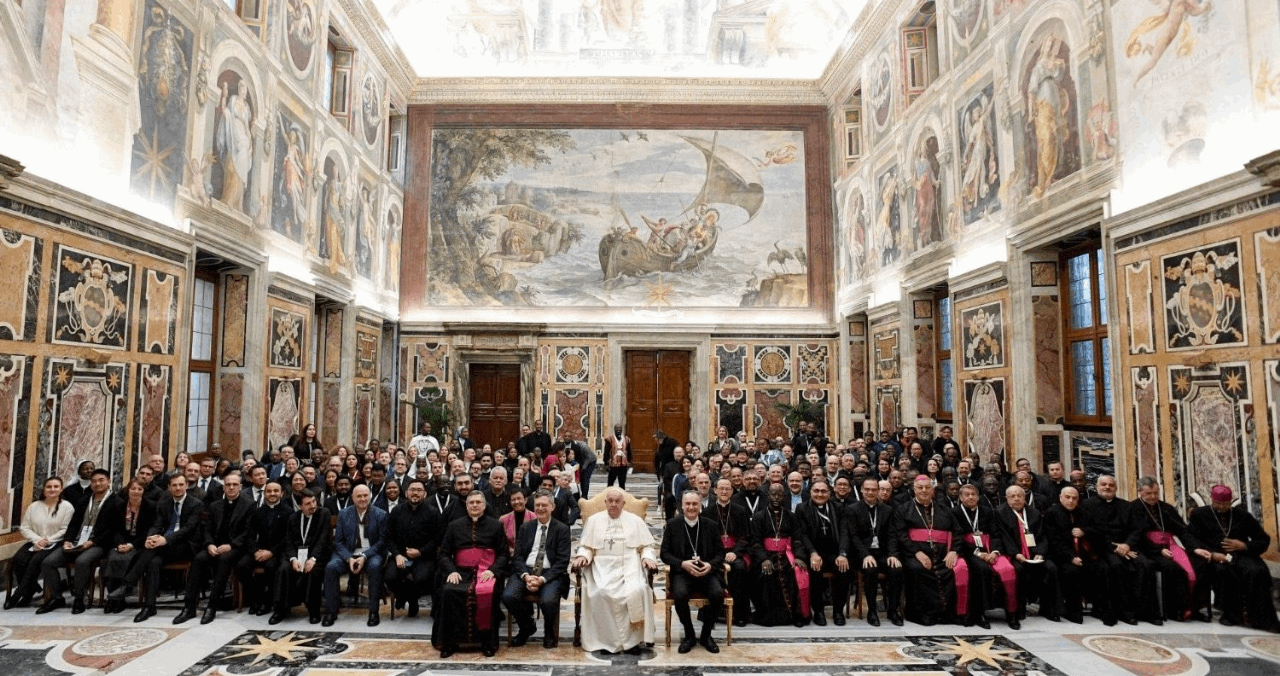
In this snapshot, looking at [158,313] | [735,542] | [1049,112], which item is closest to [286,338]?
[158,313]

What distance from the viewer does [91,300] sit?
7.82 meters

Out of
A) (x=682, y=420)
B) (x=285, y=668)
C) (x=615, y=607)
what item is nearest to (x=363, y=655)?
(x=285, y=668)

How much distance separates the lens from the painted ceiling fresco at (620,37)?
18234mm

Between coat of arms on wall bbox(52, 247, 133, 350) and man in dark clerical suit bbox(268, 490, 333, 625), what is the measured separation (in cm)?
311

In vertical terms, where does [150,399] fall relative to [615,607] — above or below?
above

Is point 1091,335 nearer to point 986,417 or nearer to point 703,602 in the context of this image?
point 986,417

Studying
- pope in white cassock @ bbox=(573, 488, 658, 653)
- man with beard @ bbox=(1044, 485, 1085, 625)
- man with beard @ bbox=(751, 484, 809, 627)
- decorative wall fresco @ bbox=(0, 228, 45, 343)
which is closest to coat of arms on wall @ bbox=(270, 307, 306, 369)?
decorative wall fresco @ bbox=(0, 228, 45, 343)

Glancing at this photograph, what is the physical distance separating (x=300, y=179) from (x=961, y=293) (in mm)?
11392

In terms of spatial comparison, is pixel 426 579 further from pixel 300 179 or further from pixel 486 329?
pixel 486 329

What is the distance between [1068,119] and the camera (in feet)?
30.3

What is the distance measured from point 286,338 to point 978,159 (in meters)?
Answer: 11.4

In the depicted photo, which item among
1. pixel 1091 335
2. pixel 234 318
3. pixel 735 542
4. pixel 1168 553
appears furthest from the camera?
pixel 234 318

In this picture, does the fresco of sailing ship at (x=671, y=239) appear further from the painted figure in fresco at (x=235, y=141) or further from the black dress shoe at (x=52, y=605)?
the black dress shoe at (x=52, y=605)

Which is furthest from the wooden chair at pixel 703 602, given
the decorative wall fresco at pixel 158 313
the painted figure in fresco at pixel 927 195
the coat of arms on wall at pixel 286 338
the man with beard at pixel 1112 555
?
the painted figure in fresco at pixel 927 195
